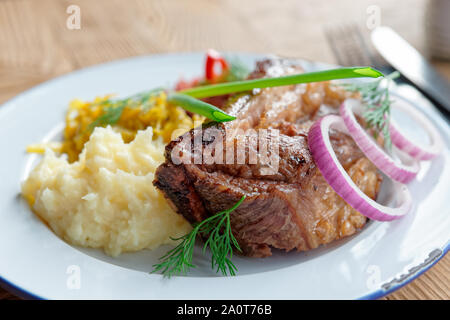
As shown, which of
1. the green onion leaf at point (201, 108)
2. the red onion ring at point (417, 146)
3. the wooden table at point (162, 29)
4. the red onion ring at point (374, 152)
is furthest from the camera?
the wooden table at point (162, 29)

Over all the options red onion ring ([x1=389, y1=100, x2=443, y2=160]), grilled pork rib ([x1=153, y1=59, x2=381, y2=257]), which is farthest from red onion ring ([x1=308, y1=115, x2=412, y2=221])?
red onion ring ([x1=389, y1=100, x2=443, y2=160])

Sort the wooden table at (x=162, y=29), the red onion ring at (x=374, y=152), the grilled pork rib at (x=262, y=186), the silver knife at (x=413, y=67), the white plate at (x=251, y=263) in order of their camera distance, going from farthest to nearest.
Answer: the wooden table at (x=162, y=29)
the silver knife at (x=413, y=67)
the red onion ring at (x=374, y=152)
the grilled pork rib at (x=262, y=186)
the white plate at (x=251, y=263)

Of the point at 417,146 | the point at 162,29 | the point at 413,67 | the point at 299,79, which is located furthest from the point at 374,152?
the point at 162,29

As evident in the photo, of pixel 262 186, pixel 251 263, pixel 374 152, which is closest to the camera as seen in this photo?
pixel 262 186

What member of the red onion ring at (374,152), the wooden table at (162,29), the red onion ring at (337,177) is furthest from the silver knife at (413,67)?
the red onion ring at (337,177)

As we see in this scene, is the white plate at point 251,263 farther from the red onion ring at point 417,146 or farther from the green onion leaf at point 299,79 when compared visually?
the green onion leaf at point 299,79

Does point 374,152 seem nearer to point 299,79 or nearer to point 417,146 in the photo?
point 417,146

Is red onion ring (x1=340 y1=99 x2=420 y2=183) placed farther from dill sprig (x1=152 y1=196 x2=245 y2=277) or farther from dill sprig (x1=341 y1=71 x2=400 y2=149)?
dill sprig (x1=152 y1=196 x2=245 y2=277)
